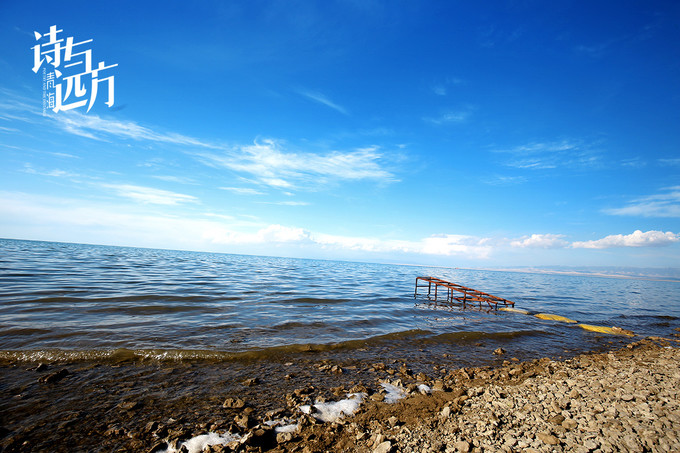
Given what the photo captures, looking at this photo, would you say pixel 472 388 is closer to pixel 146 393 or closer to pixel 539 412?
pixel 539 412

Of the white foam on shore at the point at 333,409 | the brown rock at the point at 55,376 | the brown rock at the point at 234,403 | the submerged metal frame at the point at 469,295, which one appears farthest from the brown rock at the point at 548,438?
the submerged metal frame at the point at 469,295

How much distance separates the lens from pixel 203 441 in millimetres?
4461

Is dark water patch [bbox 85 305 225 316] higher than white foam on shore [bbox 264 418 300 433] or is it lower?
lower

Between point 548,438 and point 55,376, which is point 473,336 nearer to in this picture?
point 548,438

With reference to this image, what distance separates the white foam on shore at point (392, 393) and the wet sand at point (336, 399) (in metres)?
0.15

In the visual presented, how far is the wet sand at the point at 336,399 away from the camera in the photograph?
424 cm

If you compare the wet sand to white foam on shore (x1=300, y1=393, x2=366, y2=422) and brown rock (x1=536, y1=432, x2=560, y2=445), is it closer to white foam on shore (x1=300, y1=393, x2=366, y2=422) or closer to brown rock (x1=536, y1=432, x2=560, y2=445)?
brown rock (x1=536, y1=432, x2=560, y2=445)

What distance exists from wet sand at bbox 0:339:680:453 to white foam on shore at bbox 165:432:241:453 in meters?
0.06

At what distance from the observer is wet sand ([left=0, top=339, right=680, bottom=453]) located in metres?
4.24

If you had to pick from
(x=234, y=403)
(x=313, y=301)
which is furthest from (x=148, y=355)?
(x=313, y=301)

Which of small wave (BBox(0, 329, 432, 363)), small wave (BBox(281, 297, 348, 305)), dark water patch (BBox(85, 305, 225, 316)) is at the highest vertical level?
small wave (BBox(0, 329, 432, 363))

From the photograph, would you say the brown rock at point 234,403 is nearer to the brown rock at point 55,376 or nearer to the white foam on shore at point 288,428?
the white foam on shore at point 288,428

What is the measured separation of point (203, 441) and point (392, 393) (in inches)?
156

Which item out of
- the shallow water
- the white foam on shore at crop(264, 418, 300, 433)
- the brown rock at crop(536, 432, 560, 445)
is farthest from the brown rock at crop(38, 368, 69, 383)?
the brown rock at crop(536, 432, 560, 445)
